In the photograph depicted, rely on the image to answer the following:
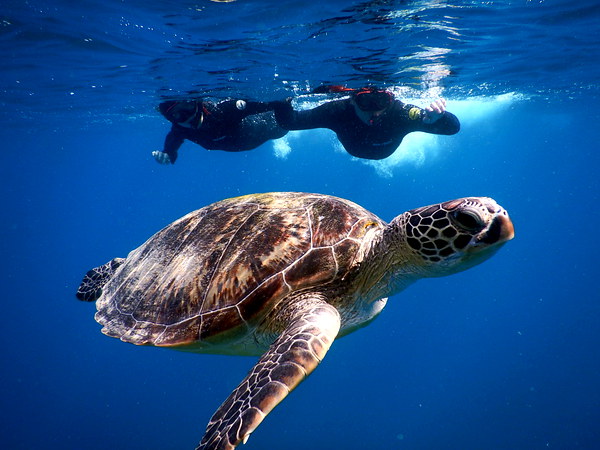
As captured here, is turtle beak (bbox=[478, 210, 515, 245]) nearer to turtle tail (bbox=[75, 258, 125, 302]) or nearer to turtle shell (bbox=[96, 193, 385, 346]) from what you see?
turtle shell (bbox=[96, 193, 385, 346])

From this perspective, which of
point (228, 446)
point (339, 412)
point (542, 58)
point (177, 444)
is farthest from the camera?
point (339, 412)

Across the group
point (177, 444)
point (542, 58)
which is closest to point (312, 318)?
point (542, 58)

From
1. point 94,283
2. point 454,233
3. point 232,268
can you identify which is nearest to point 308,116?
point 94,283

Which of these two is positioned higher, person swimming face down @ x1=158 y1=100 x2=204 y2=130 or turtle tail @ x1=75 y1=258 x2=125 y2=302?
person swimming face down @ x1=158 y1=100 x2=204 y2=130

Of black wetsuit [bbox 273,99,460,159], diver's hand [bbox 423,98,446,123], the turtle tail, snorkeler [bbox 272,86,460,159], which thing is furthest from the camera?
black wetsuit [bbox 273,99,460,159]

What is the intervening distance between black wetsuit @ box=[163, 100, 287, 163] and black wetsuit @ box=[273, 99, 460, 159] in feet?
4.82

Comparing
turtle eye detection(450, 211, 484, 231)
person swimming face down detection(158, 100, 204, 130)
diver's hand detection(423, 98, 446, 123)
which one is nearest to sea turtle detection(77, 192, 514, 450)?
turtle eye detection(450, 211, 484, 231)

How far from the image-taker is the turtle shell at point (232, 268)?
8.78 feet

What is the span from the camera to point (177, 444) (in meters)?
16.2

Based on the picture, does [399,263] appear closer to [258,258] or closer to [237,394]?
[258,258]

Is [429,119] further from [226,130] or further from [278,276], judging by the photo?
[278,276]

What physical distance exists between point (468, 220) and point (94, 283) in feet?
14.5

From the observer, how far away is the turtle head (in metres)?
2.10

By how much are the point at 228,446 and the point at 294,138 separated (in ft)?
137
